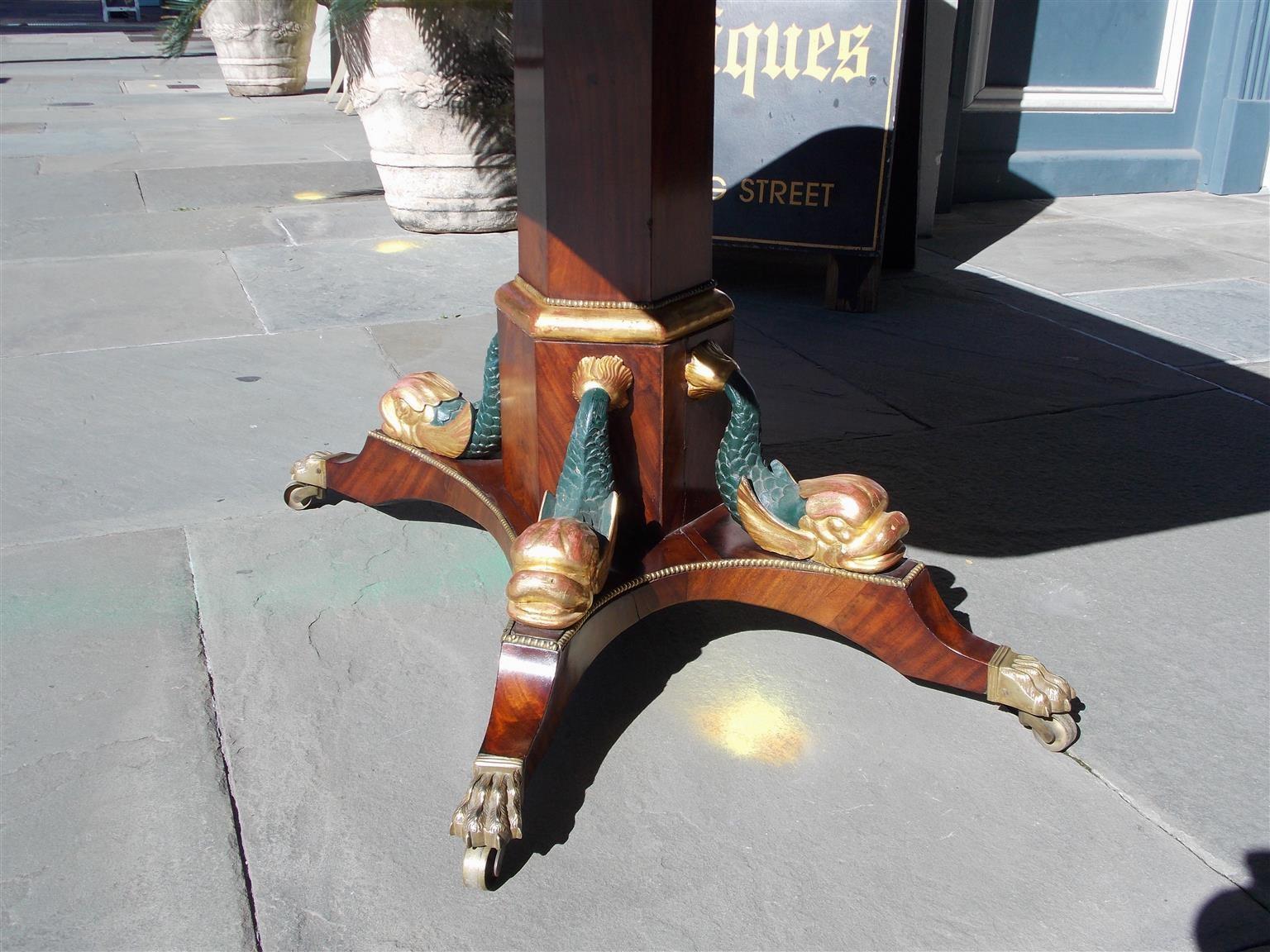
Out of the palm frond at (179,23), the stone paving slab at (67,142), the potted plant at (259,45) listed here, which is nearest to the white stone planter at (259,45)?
the potted plant at (259,45)

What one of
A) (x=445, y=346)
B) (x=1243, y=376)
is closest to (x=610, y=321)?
(x=445, y=346)

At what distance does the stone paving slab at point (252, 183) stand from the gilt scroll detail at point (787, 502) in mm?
4590

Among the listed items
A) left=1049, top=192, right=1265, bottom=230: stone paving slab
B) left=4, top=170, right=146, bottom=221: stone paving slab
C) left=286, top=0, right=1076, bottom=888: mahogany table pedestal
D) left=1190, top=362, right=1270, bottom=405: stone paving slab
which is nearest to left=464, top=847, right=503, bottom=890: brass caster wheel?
left=286, top=0, right=1076, bottom=888: mahogany table pedestal

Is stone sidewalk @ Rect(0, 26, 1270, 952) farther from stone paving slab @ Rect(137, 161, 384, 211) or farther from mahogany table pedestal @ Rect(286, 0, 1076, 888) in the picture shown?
stone paving slab @ Rect(137, 161, 384, 211)

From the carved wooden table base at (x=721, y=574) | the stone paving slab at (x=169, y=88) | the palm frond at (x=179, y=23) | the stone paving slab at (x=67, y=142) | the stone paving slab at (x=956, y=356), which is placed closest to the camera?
the carved wooden table base at (x=721, y=574)

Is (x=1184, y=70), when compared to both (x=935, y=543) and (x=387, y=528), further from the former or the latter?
(x=387, y=528)

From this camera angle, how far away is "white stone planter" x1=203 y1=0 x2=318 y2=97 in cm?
1061

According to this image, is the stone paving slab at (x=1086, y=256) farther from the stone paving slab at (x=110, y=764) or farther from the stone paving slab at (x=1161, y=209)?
the stone paving slab at (x=110, y=764)

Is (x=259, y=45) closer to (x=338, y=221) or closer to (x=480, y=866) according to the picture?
(x=338, y=221)

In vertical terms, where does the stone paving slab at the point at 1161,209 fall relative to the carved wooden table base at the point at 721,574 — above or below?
below

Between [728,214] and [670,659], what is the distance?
105 inches

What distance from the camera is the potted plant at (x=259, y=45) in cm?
1060

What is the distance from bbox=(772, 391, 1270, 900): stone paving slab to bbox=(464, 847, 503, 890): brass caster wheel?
0.94 meters

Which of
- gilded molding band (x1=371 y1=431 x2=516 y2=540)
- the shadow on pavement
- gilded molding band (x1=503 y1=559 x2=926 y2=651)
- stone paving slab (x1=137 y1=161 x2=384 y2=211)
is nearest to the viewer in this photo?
the shadow on pavement
